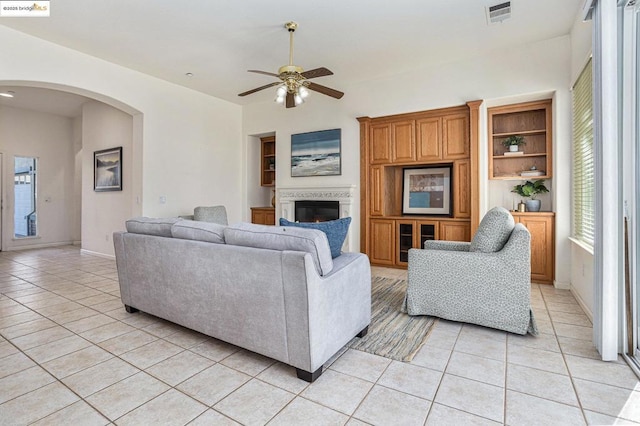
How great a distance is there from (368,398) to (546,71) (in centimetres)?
428

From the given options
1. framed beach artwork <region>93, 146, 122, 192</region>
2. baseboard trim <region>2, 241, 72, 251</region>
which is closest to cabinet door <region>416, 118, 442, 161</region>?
framed beach artwork <region>93, 146, 122, 192</region>

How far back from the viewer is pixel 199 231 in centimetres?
243

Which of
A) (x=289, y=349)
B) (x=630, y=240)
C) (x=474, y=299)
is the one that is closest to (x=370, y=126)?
(x=474, y=299)

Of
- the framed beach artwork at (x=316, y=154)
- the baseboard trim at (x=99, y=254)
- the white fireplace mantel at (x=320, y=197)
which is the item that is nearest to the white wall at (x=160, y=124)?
the white fireplace mantel at (x=320, y=197)

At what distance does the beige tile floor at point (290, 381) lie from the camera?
1.62 m

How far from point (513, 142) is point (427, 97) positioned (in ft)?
4.27

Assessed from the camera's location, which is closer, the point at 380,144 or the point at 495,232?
the point at 495,232

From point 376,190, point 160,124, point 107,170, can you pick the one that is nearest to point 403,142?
point 376,190

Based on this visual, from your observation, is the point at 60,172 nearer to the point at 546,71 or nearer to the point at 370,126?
the point at 370,126

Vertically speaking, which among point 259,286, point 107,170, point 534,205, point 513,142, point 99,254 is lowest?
point 99,254

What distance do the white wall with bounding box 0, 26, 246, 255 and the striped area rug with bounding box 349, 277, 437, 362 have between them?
375 cm

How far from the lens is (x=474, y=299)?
267 centimetres

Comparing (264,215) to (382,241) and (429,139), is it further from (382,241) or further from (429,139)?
(429,139)

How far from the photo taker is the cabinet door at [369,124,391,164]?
5.03 meters
